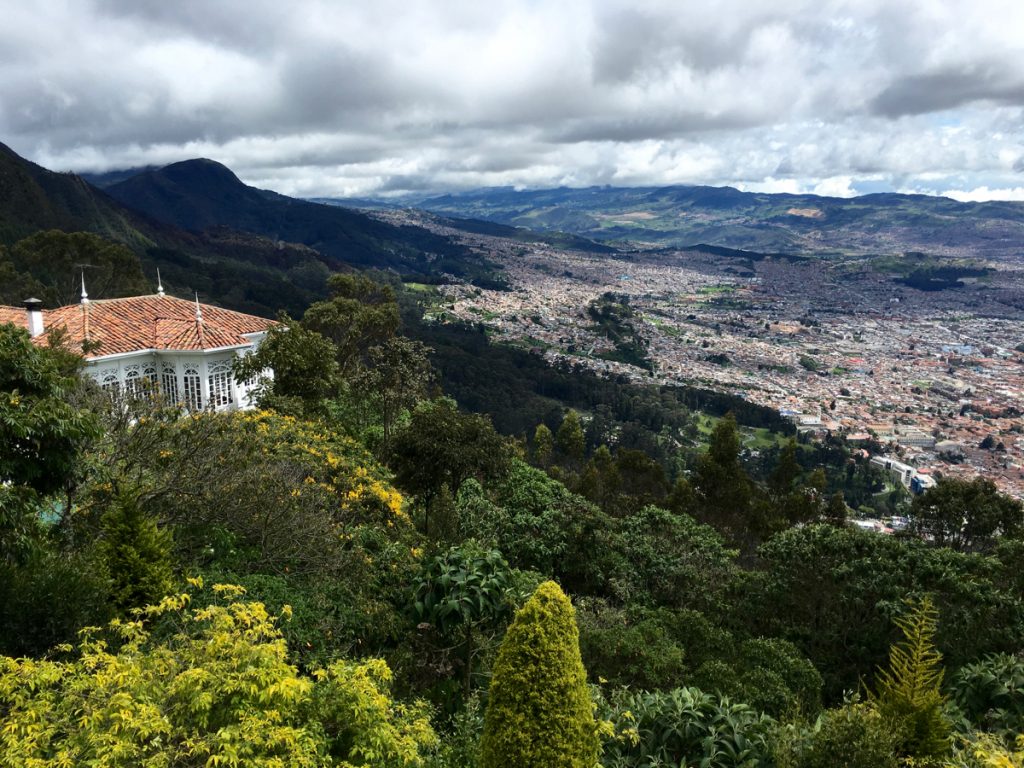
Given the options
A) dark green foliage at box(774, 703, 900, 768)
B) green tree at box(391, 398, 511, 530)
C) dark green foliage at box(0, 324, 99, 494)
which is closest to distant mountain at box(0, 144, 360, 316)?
green tree at box(391, 398, 511, 530)

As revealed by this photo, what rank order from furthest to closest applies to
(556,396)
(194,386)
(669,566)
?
(556,396)
(194,386)
(669,566)

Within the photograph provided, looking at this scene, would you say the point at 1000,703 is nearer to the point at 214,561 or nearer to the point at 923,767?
the point at 923,767

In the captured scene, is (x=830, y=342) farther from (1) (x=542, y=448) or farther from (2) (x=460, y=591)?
(2) (x=460, y=591)

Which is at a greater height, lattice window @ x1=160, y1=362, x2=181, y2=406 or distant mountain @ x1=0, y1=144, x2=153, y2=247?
distant mountain @ x1=0, y1=144, x2=153, y2=247

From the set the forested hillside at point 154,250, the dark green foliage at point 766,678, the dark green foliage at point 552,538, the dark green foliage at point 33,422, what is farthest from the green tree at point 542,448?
the dark green foliage at point 33,422

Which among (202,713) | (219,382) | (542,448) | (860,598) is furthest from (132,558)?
(542,448)

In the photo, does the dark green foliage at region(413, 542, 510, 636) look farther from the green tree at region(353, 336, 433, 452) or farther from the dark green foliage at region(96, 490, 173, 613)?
the green tree at region(353, 336, 433, 452)
